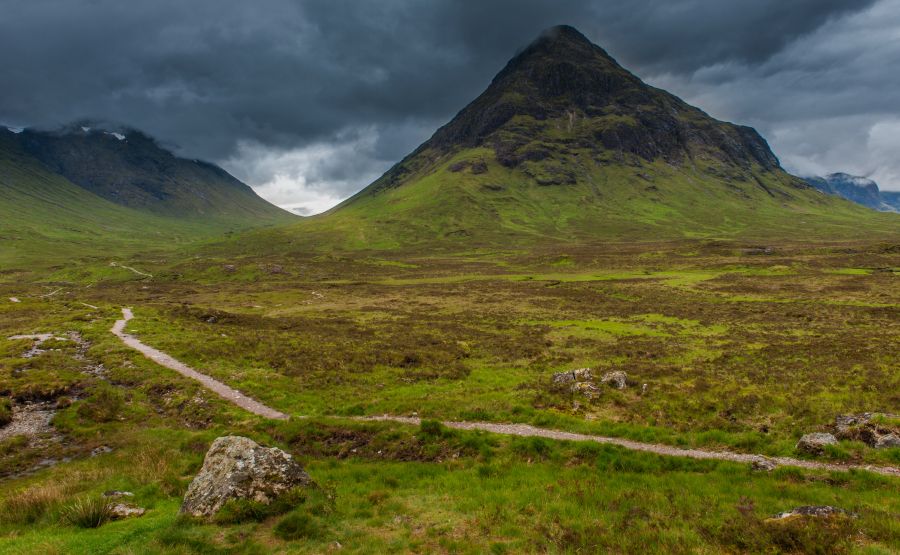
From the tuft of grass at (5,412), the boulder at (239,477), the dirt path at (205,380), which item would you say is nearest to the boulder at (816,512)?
the boulder at (239,477)

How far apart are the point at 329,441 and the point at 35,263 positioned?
242287mm

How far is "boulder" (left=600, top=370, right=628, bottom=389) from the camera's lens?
27.5 meters

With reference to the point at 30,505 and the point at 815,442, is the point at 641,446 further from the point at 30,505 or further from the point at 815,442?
the point at 30,505

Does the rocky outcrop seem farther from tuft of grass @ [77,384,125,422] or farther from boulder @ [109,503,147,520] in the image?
tuft of grass @ [77,384,125,422]

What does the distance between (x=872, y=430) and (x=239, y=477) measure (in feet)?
79.6

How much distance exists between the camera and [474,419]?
22.6 metres

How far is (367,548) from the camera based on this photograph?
35.4ft

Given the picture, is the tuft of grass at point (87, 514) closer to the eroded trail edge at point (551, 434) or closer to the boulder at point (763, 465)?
the eroded trail edge at point (551, 434)

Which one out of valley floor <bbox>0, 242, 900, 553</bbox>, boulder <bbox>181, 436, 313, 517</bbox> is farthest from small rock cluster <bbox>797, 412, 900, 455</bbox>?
boulder <bbox>181, 436, 313, 517</bbox>

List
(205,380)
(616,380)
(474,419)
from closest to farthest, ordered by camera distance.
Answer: (474,419) → (616,380) → (205,380)

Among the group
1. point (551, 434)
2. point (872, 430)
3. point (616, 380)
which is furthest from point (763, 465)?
point (616, 380)

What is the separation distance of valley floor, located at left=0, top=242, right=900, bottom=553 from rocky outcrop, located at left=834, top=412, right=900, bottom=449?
52 cm

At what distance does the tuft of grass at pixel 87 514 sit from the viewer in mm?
12078

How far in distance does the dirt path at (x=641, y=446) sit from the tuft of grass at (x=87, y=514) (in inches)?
459
